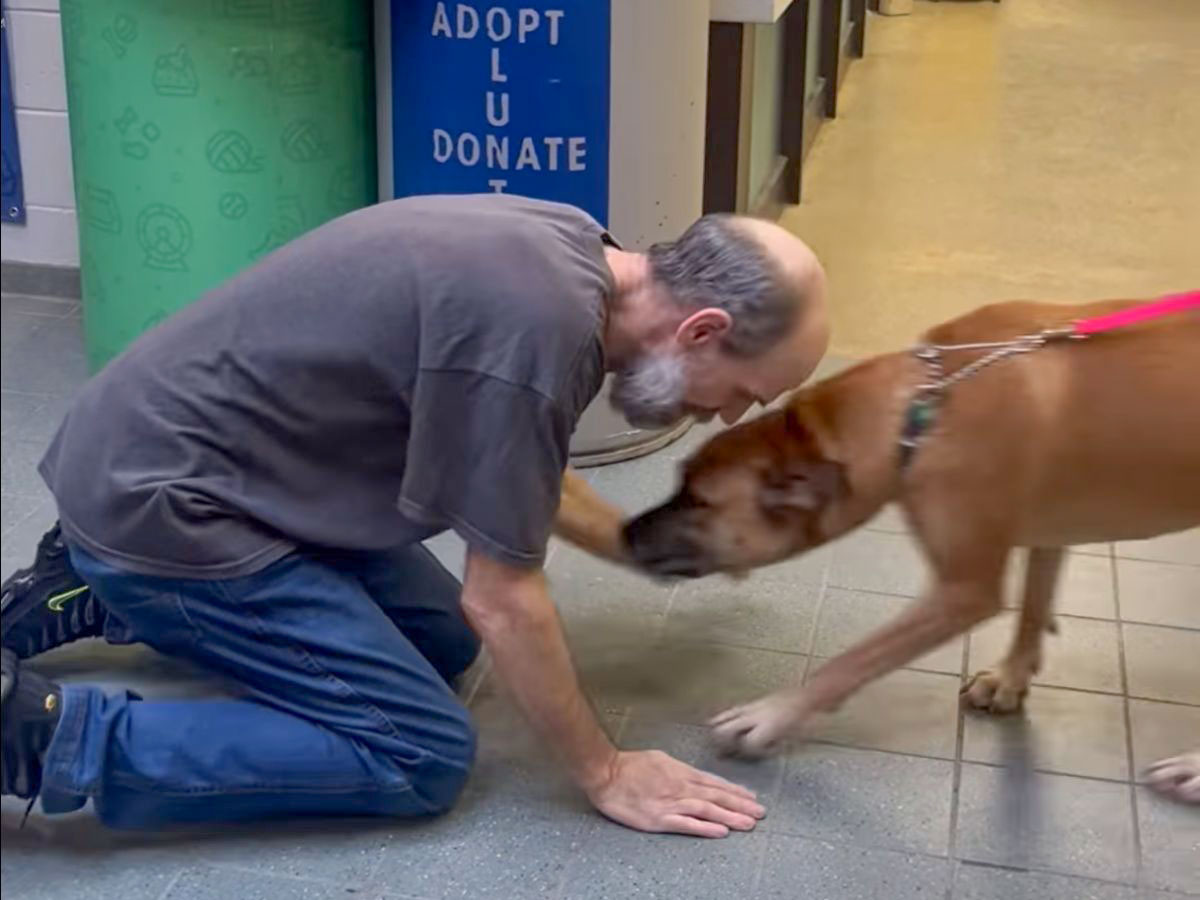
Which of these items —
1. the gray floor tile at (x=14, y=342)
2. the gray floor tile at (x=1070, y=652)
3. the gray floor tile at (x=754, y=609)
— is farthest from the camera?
the gray floor tile at (x=754, y=609)

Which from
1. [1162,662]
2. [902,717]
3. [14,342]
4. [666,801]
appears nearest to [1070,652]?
[1162,662]

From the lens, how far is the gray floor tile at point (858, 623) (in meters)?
2.50

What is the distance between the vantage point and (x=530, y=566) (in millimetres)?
1847

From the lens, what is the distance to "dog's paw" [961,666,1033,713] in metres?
2.35

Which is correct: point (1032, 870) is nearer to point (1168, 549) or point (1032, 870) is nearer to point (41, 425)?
point (1168, 549)

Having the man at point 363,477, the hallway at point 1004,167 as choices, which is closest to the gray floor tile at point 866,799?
the man at point 363,477

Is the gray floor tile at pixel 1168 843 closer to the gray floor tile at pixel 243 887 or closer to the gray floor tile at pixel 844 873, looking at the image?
the gray floor tile at pixel 844 873

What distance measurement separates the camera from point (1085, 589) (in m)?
2.72

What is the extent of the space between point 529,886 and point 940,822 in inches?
22.6

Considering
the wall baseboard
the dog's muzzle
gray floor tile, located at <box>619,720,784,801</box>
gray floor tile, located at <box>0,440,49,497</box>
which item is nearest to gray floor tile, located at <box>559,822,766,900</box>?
gray floor tile, located at <box>619,720,784,801</box>

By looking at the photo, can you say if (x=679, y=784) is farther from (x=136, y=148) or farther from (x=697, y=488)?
(x=136, y=148)

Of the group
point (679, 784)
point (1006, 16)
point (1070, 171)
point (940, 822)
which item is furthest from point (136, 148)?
point (1006, 16)

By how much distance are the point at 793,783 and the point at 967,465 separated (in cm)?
53

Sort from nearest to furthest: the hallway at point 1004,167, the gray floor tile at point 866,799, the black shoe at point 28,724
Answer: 1. the black shoe at point 28,724
2. the gray floor tile at point 866,799
3. the hallway at point 1004,167
